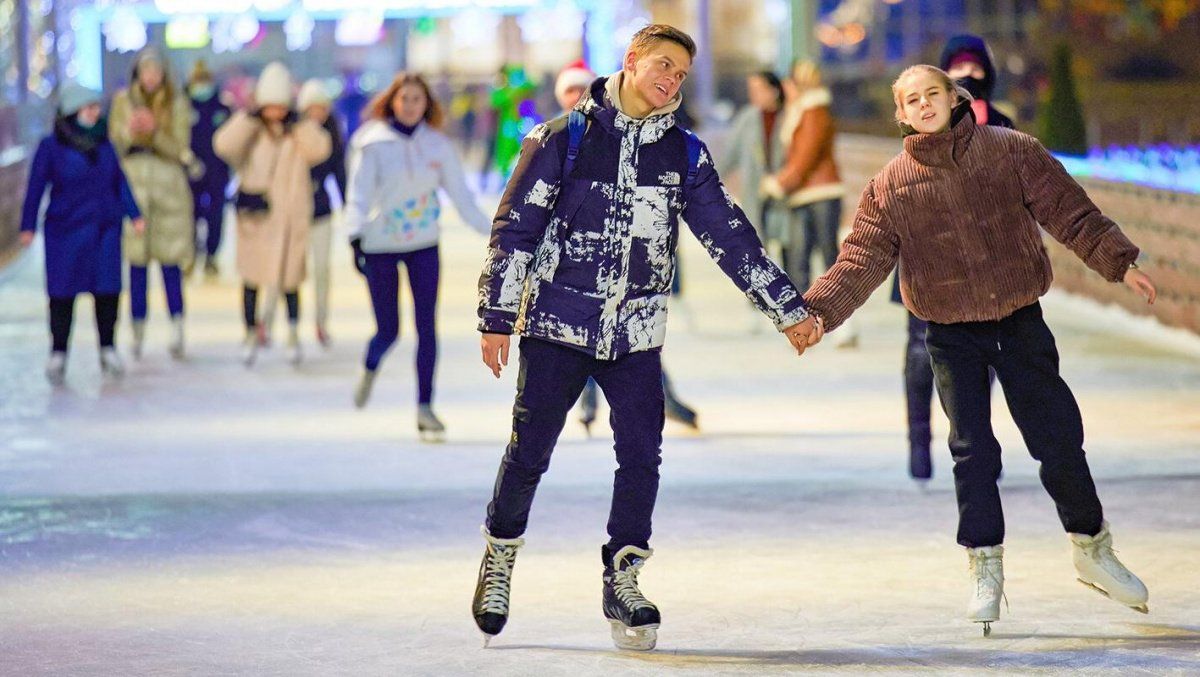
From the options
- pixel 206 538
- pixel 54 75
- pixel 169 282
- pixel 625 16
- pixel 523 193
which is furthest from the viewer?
pixel 625 16

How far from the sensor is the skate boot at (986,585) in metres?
5.70

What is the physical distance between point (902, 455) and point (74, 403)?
4491mm

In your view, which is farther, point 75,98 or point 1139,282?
point 75,98

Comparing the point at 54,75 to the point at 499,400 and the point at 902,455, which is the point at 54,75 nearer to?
the point at 499,400

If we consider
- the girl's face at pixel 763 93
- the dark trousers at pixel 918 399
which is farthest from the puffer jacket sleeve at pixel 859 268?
the girl's face at pixel 763 93

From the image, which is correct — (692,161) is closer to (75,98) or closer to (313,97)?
(75,98)

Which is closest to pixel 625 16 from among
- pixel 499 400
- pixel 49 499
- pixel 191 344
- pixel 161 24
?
pixel 161 24

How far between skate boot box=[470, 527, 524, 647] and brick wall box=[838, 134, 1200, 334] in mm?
7616

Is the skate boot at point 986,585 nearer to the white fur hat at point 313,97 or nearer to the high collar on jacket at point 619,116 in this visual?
the high collar on jacket at point 619,116

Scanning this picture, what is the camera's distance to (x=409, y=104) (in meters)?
9.59

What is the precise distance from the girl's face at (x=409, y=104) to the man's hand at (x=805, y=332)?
4135 millimetres

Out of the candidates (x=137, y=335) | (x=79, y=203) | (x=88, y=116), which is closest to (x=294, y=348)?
(x=137, y=335)

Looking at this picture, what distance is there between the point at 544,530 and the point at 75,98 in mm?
5301

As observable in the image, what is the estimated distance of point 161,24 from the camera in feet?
150
